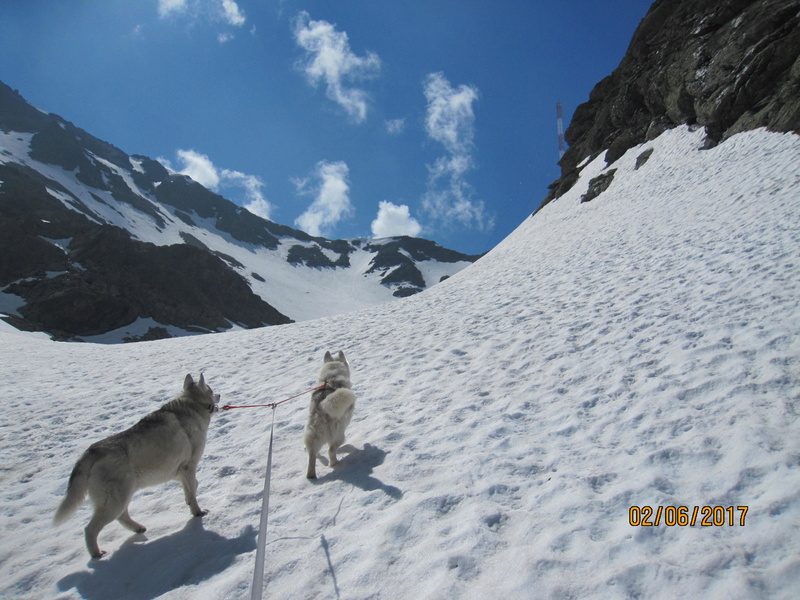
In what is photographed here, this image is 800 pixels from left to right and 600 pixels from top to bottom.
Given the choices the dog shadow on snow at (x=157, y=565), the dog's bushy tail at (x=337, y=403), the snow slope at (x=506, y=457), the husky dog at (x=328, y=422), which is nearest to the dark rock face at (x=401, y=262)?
the snow slope at (x=506, y=457)

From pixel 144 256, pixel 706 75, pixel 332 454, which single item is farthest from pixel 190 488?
pixel 144 256

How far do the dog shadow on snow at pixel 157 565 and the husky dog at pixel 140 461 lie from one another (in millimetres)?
227

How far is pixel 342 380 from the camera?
5.93m

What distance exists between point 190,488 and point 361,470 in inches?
78.8

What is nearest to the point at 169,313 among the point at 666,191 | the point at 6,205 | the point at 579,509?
the point at 6,205

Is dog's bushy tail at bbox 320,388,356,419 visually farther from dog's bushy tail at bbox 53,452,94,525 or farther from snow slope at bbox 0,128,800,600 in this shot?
dog's bushy tail at bbox 53,452,94,525

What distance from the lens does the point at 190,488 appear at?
458cm

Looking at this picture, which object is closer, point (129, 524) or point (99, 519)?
point (99, 519)

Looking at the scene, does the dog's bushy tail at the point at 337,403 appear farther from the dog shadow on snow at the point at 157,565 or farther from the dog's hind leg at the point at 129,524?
the dog's hind leg at the point at 129,524

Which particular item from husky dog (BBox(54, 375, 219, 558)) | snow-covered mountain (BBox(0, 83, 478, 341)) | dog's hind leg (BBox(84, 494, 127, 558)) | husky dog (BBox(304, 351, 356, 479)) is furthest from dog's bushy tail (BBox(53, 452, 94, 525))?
snow-covered mountain (BBox(0, 83, 478, 341))

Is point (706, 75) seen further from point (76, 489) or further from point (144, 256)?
point (144, 256)

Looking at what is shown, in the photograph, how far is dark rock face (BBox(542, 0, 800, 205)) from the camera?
18.3 m

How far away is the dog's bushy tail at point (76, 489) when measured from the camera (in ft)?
12.0
